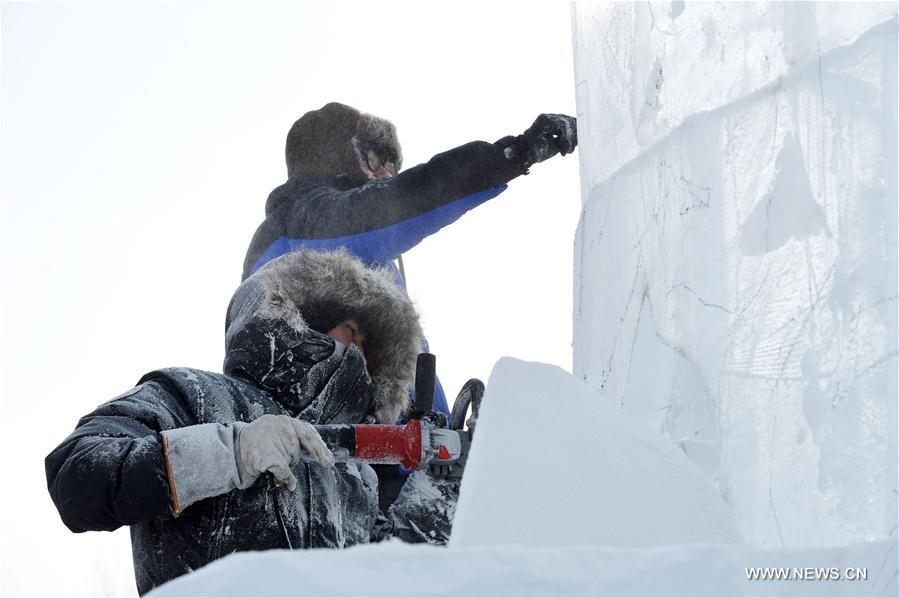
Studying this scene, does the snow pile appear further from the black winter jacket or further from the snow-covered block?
the black winter jacket

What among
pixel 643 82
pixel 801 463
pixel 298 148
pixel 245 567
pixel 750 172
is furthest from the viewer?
pixel 298 148

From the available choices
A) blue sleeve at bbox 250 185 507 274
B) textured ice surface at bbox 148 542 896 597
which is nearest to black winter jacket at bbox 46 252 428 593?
blue sleeve at bbox 250 185 507 274

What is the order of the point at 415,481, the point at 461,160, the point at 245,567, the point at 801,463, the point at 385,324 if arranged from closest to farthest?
1. the point at 245,567
2. the point at 801,463
3. the point at 415,481
4. the point at 385,324
5. the point at 461,160

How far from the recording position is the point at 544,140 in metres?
2.94

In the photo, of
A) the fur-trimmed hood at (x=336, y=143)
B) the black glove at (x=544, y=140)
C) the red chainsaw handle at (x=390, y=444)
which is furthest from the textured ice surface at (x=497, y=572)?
the fur-trimmed hood at (x=336, y=143)

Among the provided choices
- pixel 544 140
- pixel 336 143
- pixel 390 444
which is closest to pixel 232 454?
pixel 390 444

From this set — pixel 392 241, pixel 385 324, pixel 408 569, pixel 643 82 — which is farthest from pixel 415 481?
pixel 408 569

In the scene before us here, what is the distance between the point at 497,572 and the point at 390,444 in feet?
4.71

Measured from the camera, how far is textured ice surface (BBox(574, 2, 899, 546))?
3.42 feet

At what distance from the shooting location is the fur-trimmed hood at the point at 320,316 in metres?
2.49

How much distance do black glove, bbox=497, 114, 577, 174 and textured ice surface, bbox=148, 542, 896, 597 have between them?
2.14 m

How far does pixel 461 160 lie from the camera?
3104 mm

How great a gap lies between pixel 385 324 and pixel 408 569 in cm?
207

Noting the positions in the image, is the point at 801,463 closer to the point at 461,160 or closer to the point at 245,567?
the point at 245,567
